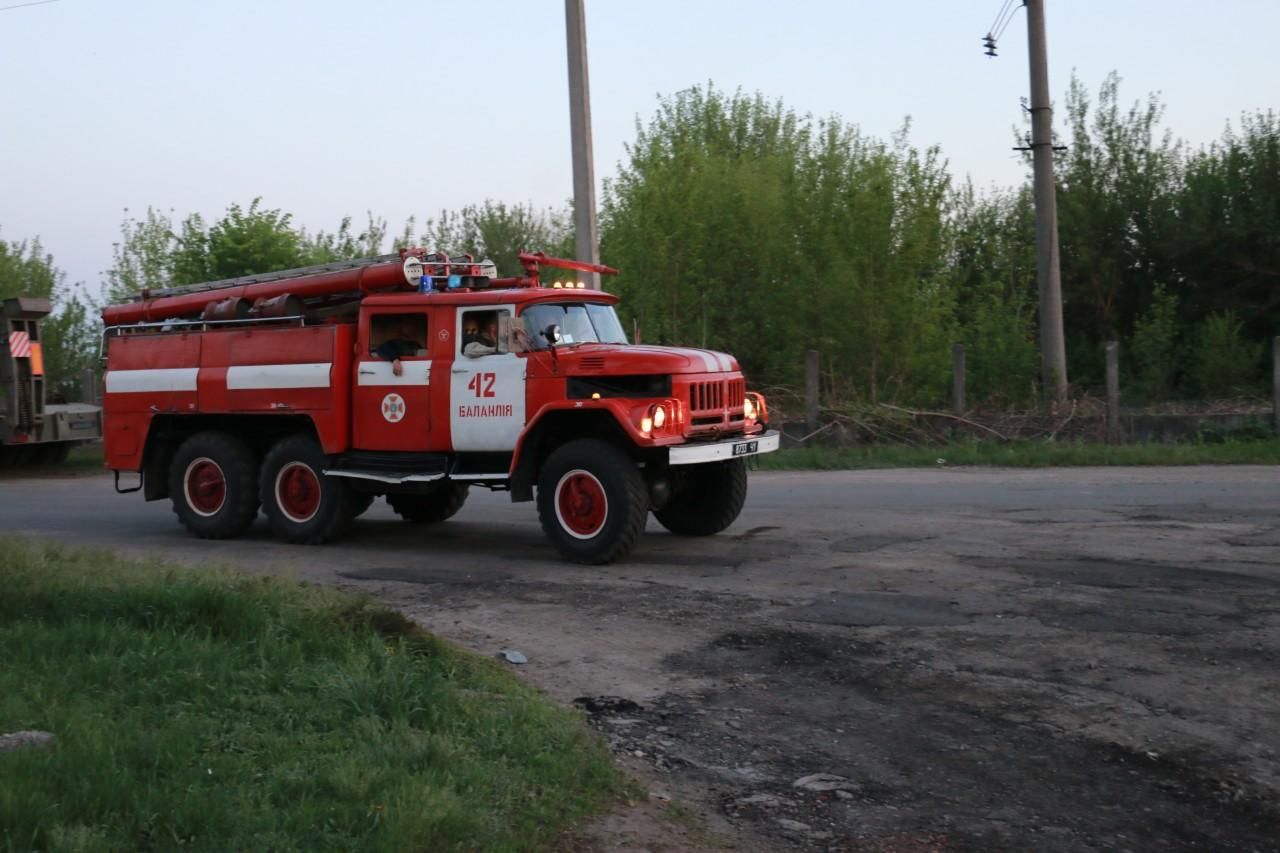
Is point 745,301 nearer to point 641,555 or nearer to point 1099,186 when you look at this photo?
point 1099,186

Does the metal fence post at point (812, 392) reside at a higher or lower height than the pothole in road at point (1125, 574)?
higher

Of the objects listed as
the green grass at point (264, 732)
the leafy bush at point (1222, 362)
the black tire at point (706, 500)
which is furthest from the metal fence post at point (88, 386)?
the leafy bush at point (1222, 362)

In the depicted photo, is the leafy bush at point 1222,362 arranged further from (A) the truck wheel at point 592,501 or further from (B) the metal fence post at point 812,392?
(A) the truck wheel at point 592,501

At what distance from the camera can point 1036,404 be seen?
67.8 ft

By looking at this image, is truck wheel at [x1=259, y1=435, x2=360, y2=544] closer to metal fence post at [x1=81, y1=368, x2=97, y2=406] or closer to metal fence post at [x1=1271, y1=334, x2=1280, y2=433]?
metal fence post at [x1=1271, y1=334, x2=1280, y2=433]

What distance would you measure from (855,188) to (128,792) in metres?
19.7

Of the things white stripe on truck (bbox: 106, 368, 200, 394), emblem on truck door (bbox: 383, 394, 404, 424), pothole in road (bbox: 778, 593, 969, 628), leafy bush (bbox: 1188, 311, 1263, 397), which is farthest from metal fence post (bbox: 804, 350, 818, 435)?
pothole in road (bbox: 778, 593, 969, 628)

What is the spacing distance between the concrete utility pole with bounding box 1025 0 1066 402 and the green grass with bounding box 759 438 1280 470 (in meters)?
1.81

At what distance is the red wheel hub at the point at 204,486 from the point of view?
43.0ft

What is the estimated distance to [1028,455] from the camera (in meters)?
18.2

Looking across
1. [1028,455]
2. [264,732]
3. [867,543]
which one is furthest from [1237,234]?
[264,732]

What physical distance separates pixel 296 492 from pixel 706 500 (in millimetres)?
3942

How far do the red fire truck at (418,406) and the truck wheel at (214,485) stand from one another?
0.02 m

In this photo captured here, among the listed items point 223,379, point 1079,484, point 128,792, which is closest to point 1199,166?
point 1079,484
